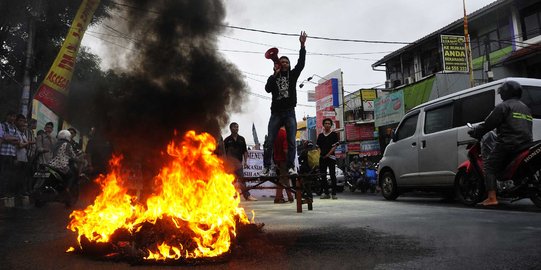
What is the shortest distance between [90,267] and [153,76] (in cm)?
292

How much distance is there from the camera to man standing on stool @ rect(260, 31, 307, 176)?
635 centimetres

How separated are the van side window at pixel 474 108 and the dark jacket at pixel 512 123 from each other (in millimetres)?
1020

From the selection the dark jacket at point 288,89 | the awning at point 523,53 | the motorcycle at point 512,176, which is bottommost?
the motorcycle at point 512,176

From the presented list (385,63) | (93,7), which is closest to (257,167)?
(93,7)

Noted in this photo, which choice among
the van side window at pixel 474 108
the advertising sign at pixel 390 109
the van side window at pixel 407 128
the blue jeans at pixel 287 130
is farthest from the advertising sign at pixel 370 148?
the blue jeans at pixel 287 130

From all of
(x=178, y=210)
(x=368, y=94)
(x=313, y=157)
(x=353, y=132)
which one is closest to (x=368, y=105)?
(x=368, y=94)

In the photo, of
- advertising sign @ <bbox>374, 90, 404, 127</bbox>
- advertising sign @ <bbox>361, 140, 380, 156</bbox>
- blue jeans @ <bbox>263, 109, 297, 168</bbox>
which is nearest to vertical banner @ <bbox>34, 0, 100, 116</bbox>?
blue jeans @ <bbox>263, 109, 297, 168</bbox>

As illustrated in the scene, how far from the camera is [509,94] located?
603 centimetres

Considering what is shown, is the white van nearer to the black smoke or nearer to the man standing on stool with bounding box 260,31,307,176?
the man standing on stool with bounding box 260,31,307,176

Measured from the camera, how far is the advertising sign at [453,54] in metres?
19.2

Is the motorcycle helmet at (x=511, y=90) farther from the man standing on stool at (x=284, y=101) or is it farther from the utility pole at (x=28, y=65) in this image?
the utility pole at (x=28, y=65)

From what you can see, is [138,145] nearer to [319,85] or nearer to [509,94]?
[509,94]

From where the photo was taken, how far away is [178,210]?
12.3 feet

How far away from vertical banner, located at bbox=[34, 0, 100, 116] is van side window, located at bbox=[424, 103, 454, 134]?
8.08m
